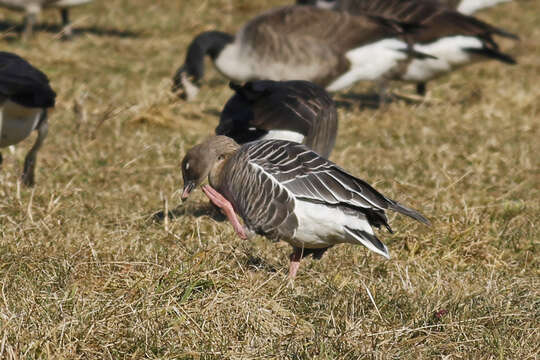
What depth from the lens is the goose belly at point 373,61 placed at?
8445 millimetres

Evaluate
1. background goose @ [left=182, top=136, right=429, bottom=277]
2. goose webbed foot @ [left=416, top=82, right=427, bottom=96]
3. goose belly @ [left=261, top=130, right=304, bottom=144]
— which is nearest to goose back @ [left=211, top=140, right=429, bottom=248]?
background goose @ [left=182, top=136, right=429, bottom=277]

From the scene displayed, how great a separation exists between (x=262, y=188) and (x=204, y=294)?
76 centimetres

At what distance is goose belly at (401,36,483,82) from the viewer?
8930 millimetres

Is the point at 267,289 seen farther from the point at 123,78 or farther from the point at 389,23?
the point at 123,78

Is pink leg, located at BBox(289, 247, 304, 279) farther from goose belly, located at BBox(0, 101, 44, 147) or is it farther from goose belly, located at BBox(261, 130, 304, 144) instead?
goose belly, located at BBox(0, 101, 44, 147)

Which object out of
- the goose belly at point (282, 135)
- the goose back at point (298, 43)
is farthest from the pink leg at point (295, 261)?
the goose back at point (298, 43)

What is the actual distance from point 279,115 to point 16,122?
6.39 ft

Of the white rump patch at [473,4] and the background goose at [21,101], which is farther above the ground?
the background goose at [21,101]

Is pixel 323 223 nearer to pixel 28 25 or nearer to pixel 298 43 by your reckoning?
pixel 298 43

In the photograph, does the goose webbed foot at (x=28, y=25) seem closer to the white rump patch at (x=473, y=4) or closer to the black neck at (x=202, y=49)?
the black neck at (x=202, y=49)

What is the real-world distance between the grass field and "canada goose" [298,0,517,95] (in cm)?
46

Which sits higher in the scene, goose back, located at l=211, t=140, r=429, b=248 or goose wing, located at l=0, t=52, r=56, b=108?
goose back, located at l=211, t=140, r=429, b=248

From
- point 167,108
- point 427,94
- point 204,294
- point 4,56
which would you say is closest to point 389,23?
point 427,94

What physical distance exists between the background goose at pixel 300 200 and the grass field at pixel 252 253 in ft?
0.67
